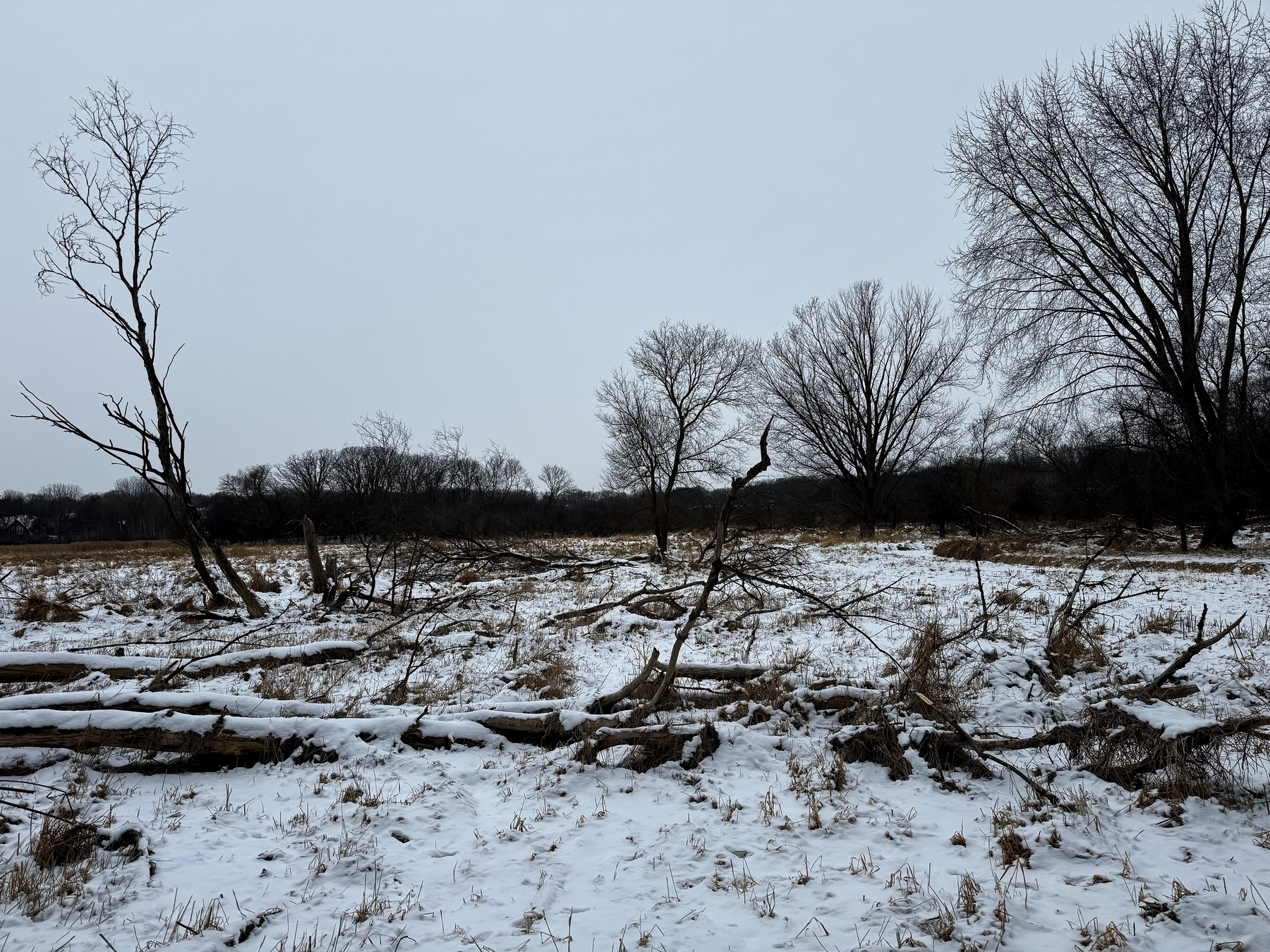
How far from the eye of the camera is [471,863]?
335cm

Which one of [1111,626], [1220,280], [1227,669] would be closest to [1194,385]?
[1220,280]

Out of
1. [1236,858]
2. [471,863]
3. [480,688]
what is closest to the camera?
[1236,858]

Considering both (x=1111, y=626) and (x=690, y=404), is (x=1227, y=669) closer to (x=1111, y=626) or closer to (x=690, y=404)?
(x=1111, y=626)

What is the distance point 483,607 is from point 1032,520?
3375 cm

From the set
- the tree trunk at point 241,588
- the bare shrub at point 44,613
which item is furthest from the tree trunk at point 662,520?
the bare shrub at point 44,613

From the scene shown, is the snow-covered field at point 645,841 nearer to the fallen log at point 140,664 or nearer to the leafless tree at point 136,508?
the fallen log at point 140,664

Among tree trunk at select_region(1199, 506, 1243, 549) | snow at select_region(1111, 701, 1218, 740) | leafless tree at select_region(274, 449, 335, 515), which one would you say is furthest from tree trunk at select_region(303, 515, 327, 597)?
leafless tree at select_region(274, 449, 335, 515)

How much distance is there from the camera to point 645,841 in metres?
3.57

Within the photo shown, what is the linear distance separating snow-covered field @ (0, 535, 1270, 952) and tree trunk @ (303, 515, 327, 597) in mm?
5621

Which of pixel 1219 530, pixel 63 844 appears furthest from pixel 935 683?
pixel 1219 530

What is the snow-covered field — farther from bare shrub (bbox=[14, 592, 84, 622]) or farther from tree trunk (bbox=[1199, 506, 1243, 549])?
tree trunk (bbox=[1199, 506, 1243, 549])

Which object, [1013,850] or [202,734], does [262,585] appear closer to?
[202,734]

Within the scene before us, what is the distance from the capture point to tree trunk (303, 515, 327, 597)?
12203 mm

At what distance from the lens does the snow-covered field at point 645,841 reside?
2.71 meters
